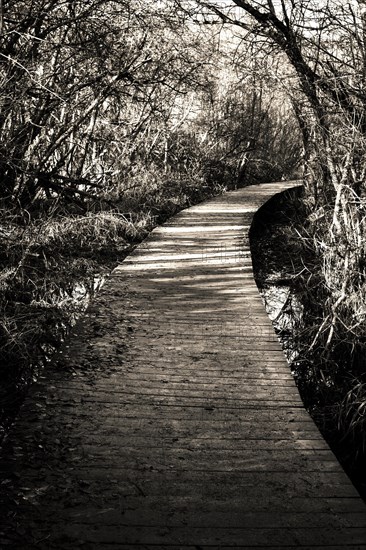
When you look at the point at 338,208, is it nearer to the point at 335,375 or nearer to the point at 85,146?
the point at 335,375

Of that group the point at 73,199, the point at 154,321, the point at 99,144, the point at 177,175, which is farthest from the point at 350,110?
the point at 177,175

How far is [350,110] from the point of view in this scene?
240 inches

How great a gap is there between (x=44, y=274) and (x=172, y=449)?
3557mm

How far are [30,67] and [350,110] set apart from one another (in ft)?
9.98

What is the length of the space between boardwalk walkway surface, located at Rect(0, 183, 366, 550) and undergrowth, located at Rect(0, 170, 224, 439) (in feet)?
1.56

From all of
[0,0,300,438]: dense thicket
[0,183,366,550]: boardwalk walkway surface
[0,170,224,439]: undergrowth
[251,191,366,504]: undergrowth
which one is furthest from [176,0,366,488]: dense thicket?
[0,170,224,439]: undergrowth

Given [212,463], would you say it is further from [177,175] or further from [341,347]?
[177,175]

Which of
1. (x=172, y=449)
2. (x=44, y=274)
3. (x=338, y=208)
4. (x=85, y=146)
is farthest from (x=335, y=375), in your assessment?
(x=85, y=146)

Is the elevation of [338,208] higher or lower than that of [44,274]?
higher

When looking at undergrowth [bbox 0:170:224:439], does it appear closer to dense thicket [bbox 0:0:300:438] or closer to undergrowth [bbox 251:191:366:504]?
dense thicket [bbox 0:0:300:438]

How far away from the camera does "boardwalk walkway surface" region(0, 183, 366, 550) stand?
2.32 m

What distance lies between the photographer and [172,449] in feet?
9.62

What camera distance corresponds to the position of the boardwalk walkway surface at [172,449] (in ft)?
7.61

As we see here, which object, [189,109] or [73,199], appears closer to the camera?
[73,199]
